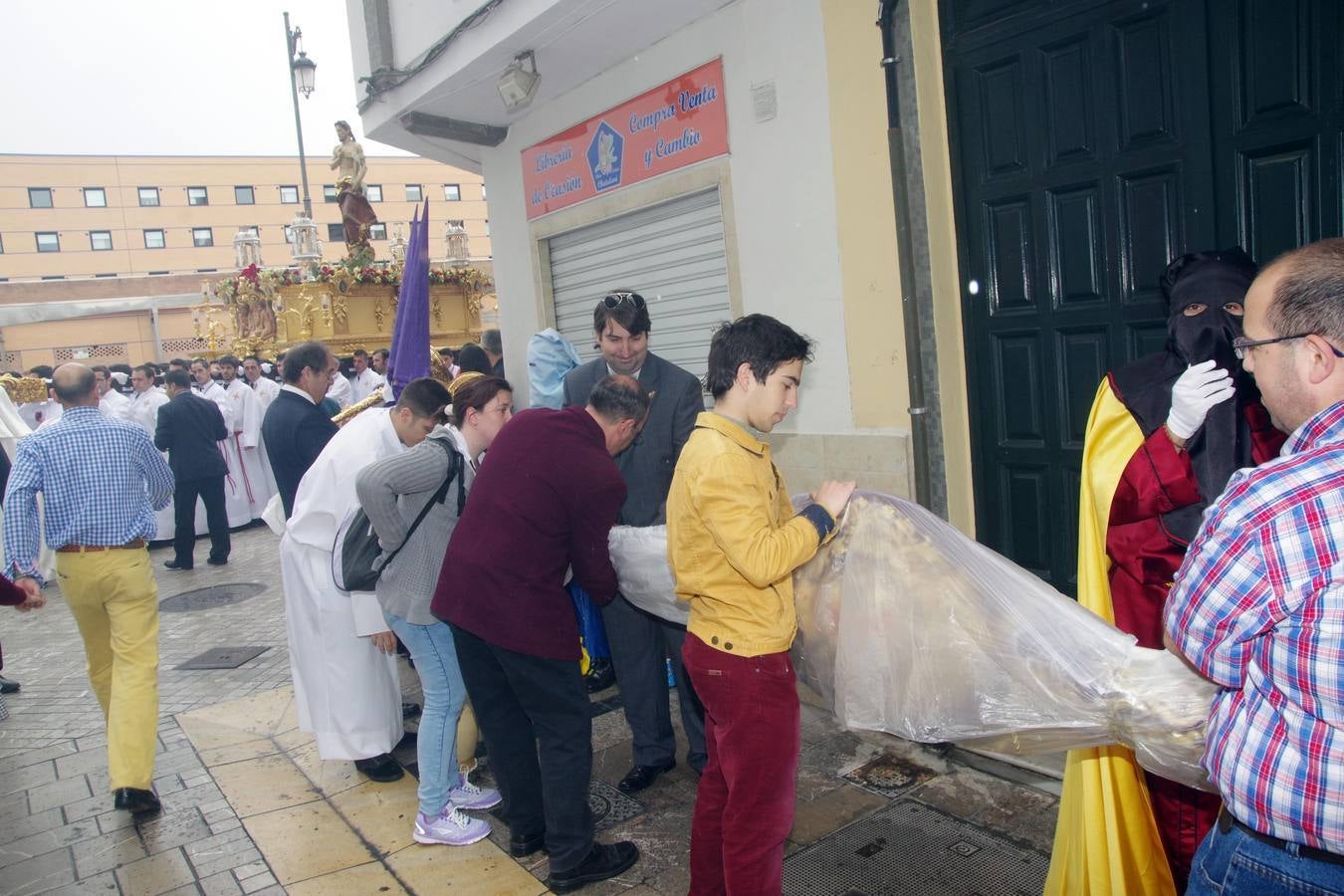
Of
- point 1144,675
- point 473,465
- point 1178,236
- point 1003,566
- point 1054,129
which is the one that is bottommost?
point 1144,675

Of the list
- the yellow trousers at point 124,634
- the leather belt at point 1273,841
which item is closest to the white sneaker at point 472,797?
the yellow trousers at point 124,634

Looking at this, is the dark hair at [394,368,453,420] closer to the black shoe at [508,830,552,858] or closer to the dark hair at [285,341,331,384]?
the dark hair at [285,341,331,384]

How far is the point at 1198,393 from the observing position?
2203 mm

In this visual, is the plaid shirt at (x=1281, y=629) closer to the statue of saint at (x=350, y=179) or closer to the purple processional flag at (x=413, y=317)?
the purple processional flag at (x=413, y=317)

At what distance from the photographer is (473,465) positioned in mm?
3898

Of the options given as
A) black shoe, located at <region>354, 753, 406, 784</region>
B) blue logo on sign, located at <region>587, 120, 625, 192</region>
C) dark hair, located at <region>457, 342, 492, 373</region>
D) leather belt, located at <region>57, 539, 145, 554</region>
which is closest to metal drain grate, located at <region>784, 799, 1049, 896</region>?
black shoe, located at <region>354, 753, 406, 784</region>

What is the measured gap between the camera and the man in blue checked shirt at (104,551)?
13.8ft

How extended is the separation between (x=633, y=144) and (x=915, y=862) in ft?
16.4

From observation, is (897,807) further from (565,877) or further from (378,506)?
(378,506)

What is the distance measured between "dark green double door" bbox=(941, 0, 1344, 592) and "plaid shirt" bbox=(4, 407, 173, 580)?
4.23 metres

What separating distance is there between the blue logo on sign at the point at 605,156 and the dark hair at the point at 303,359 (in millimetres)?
2458

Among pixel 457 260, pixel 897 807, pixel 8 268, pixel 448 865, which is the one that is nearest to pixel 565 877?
pixel 448 865

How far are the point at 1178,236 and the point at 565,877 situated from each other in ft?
11.4

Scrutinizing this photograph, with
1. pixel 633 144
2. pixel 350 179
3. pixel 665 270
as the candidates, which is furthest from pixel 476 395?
pixel 350 179
